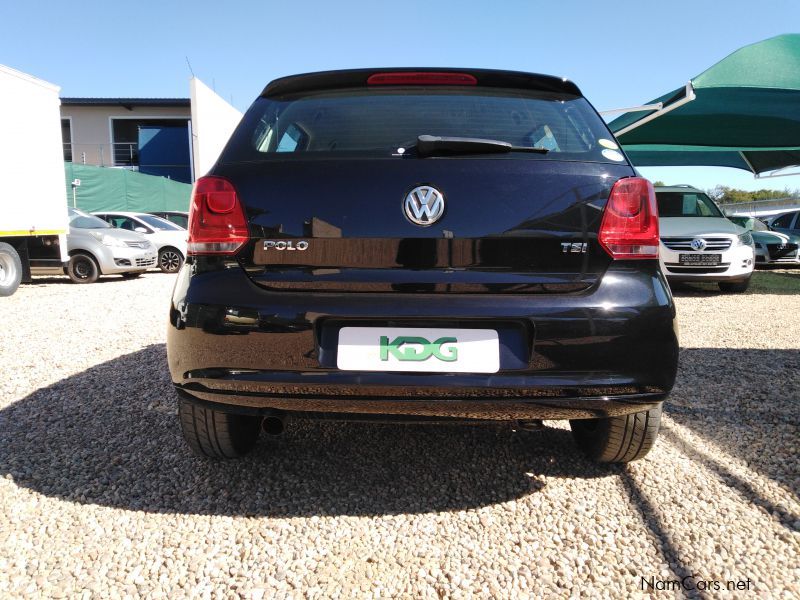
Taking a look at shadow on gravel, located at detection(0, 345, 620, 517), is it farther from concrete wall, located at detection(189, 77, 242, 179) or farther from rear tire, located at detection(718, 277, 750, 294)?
rear tire, located at detection(718, 277, 750, 294)

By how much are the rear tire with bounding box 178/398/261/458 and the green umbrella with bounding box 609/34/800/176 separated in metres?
8.50

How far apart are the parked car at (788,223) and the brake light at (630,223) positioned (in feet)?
48.8

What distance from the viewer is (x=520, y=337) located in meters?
1.75

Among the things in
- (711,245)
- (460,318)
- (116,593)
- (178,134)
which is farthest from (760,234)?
(178,134)

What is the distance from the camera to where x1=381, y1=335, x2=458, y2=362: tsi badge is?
5.73ft

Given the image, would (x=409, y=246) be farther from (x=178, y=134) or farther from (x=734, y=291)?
(x=178, y=134)

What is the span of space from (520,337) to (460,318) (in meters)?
0.20

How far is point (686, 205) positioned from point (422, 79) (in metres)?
8.68

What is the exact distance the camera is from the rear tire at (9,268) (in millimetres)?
8391

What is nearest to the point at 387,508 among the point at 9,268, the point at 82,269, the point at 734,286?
the point at 734,286

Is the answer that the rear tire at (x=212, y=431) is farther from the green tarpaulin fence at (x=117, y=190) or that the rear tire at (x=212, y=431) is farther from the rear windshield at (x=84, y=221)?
the green tarpaulin fence at (x=117, y=190)

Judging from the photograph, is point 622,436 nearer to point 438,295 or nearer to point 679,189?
point 438,295

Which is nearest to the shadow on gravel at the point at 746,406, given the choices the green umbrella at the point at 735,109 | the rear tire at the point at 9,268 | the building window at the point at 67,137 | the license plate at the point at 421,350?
the license plate at the point at 421,350

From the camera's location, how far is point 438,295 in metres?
1.77
